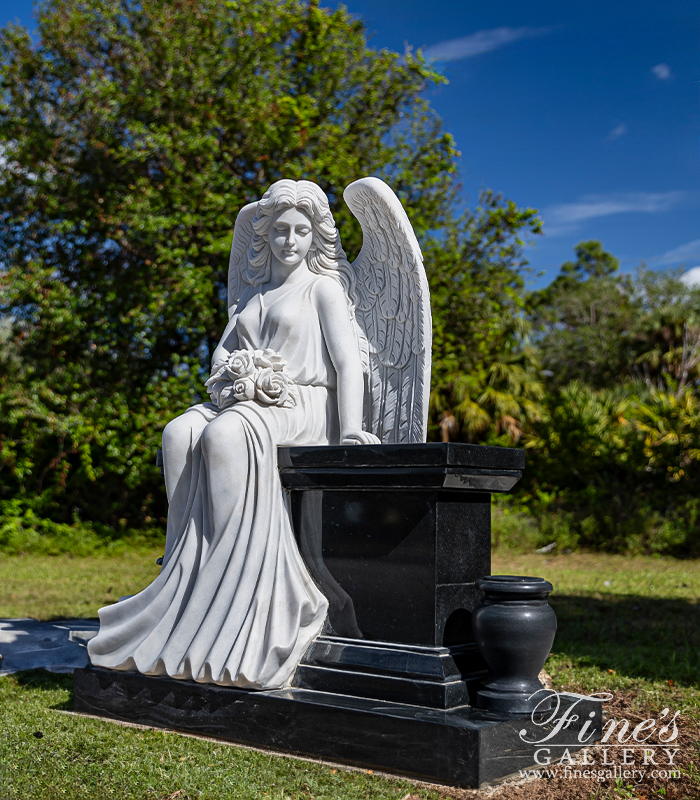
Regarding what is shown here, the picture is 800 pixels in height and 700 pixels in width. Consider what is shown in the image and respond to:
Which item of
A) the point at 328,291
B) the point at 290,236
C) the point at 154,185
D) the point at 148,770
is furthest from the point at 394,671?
the point at 154,185

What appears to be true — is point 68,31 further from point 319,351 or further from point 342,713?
point 342,713

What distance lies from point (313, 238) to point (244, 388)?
0.95m

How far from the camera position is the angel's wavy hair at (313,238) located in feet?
14.5

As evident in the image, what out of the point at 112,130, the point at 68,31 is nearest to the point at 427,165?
the point at 112,130

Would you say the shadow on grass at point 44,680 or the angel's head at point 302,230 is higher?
the angel's head at point 302,230

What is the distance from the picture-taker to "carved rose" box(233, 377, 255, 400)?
413cm

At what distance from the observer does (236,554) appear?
3.93 meters

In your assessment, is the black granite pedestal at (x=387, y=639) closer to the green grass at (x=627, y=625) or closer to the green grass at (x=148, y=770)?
the green grass at (x=148, y=770)

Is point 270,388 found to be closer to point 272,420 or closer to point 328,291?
point 272,420

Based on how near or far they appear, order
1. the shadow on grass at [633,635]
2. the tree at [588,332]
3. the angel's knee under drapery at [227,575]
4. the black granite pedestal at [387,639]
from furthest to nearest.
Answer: the tree at [588,332] → the shadow on grass at [633,635] → the angel's knee under drapery at [227,575] → the black granite pedestal at [387,639]

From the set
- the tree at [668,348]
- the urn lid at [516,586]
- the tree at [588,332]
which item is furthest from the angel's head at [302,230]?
the tree at [588,332]

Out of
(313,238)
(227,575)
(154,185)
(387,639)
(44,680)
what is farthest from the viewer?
(154,185)

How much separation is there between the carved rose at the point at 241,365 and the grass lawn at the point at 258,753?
1.63 meters

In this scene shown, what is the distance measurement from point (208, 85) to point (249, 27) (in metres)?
1.18
